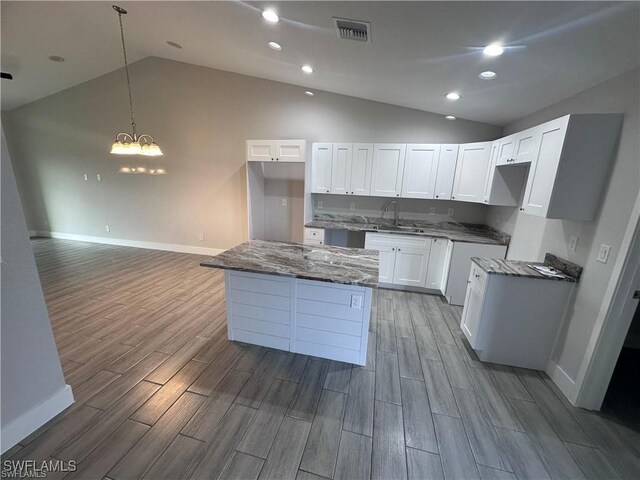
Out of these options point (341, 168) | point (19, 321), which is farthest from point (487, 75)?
point (19, 321)

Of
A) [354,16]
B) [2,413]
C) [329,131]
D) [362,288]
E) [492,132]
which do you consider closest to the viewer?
[2,413]

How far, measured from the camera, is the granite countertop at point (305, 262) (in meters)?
1.96

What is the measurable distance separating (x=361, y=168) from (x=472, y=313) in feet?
7.95

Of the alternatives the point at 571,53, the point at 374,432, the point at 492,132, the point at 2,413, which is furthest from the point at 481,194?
the point at 2,413

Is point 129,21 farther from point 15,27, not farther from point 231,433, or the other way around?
point 231,433

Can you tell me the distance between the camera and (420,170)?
3682mm

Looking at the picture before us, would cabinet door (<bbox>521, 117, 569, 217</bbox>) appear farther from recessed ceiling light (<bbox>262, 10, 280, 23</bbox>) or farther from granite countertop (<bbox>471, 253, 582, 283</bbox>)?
recessed ceiling light (<bbox>262, 10, 280, 23</bbox>)

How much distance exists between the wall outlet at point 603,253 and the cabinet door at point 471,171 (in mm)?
1531

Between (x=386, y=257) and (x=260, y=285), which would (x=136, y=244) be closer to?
(x=260, y=285)

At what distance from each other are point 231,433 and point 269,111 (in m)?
4.38

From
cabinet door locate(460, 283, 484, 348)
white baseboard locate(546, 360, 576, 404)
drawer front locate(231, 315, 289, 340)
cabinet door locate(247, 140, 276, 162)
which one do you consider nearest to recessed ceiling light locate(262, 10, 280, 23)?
cabinet door locate(247, 140, 276, 162)

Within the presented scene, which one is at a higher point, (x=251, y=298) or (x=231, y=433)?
(x=251, y=298)

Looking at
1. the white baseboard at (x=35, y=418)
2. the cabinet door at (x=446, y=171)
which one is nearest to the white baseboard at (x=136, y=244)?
the white baseboard at (x=35, y=418)

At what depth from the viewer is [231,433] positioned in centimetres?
163
